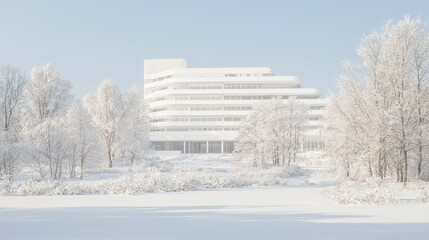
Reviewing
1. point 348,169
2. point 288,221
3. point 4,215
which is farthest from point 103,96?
point 288,221

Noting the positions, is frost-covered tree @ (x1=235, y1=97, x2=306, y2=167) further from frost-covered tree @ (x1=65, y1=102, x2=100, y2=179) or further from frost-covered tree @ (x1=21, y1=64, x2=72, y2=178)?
frost-covered tree @ (x1=21, y1=64, x2=72, y2=178)

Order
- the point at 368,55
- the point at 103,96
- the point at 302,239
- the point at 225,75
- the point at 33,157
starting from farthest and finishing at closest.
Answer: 1. the point at 225,75
2. the point at 103,96
3. the point at 33,157
4. the point at 368,55
5. the point at 302,239

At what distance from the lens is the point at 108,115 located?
134ft

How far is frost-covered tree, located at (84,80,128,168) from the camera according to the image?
132 ft

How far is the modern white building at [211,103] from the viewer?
284ft

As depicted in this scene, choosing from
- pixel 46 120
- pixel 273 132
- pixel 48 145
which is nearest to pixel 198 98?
pixel 273 132

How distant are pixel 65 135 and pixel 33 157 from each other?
2.63m

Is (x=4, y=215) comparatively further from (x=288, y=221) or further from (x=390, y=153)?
(x=390, y=153)

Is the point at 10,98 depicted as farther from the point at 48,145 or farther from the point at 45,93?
the point at 48,145

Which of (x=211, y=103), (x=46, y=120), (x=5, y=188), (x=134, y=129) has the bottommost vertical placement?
(x=5, y=188)

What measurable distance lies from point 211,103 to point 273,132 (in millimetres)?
48659

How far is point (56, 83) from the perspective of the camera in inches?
1305

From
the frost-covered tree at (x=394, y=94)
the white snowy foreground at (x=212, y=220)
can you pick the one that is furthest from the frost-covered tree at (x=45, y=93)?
the frost-covered tree at (x=394, y=94)

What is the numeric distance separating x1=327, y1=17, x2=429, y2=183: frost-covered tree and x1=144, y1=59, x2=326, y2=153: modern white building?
60954mm
